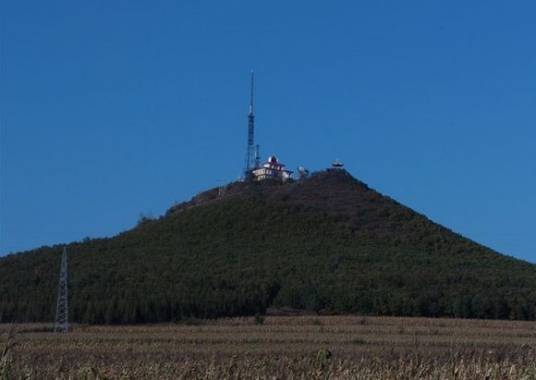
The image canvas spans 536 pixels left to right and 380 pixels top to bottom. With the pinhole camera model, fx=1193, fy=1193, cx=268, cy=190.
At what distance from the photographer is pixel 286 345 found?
4306cm

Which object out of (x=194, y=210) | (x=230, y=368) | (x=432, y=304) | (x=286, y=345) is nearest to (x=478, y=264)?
(x=432, y=304)

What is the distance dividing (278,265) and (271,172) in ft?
93.4

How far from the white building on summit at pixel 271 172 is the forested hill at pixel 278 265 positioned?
1.88 m

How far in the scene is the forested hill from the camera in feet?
220

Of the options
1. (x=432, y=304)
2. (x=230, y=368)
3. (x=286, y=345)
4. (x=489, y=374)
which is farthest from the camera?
(x=432, y=304)

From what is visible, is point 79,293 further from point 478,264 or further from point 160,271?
point 478,264

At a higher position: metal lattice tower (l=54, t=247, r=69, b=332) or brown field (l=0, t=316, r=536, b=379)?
metal lattice tower (l=54, t=247, r=69, b=332)

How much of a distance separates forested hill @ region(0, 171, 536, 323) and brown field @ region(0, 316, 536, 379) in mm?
4957

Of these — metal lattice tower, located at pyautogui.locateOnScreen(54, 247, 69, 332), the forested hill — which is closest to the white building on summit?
the forested hill

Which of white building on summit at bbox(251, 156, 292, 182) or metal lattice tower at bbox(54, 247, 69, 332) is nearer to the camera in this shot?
metal lattice tower at bbox(54, 247, 69, 332)

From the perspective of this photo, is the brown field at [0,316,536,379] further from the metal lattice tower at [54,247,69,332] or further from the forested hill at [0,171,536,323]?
the forested hill at [0,171,536,323]

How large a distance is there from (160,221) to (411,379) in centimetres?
8679

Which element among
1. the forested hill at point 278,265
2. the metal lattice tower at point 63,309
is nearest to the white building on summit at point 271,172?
the forested hill at point 278,265

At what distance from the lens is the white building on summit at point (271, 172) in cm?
11019
